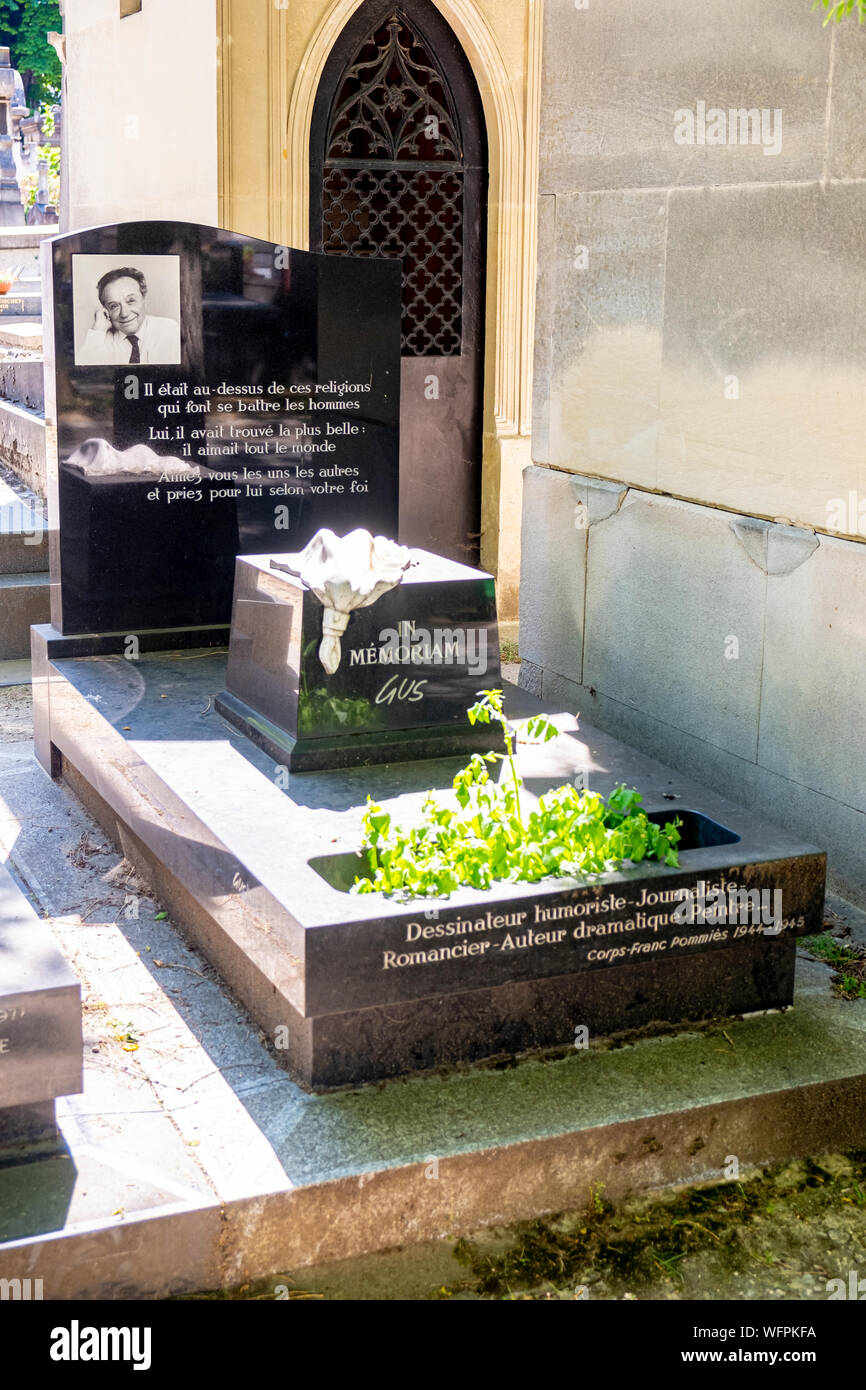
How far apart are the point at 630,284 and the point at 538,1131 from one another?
13.5 feet

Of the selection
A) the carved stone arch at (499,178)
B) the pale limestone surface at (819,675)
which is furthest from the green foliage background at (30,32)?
the pale limestone surface at (819,675)

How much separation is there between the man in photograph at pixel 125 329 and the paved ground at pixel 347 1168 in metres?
3.24

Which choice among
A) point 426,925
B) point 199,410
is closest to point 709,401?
point 199,410

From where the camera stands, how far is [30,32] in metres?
48.6

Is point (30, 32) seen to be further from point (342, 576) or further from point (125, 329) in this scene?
point (342, 576)

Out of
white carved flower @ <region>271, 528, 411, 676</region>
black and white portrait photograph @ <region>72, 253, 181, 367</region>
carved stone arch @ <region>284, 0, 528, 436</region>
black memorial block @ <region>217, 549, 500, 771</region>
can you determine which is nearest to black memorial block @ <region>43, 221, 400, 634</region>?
black and white portrait photograph @ <region>72, 253, 181, 367</region>

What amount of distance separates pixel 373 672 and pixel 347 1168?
2128 millimetres

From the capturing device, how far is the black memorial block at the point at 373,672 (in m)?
A: 5.36

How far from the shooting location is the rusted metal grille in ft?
31.7

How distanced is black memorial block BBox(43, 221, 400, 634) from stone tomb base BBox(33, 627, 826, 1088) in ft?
5.55

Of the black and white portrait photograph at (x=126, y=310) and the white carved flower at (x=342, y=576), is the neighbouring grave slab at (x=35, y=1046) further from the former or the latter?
the black and white portrait photograph at (x=126, y=310)

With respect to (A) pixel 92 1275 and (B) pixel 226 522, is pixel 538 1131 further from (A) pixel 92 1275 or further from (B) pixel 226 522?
(B) pixel 226 522

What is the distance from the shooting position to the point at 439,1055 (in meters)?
4.22

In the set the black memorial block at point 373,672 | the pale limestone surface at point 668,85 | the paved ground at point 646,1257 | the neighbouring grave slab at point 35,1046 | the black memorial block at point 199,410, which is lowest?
the paved ground at point 646,1257
